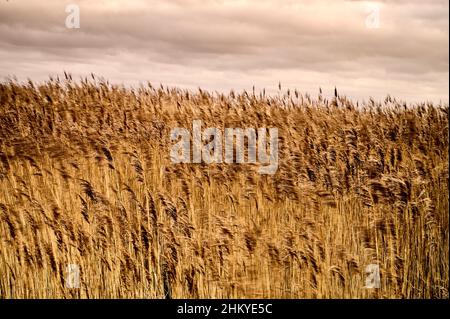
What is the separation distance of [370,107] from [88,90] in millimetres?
4328

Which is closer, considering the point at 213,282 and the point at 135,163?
the point at 213,282

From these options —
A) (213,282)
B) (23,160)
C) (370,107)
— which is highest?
(370,107)

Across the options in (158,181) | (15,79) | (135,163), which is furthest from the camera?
(15,79)

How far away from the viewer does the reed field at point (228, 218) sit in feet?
11.4

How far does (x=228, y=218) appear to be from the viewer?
378cm

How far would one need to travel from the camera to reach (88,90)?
7.91 meters

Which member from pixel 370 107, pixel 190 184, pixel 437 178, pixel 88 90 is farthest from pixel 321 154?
pixel 88 90

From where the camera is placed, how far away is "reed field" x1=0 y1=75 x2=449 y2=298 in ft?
11.4

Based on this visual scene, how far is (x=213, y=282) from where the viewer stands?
3.41 meters

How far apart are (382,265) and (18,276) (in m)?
2.65

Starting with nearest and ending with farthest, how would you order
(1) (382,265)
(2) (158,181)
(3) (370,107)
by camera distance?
1. (1) (382,265)
2. (2) (158,181)
3. (3) (370,107)

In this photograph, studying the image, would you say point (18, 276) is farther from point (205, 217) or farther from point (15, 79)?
point (15, 79)
